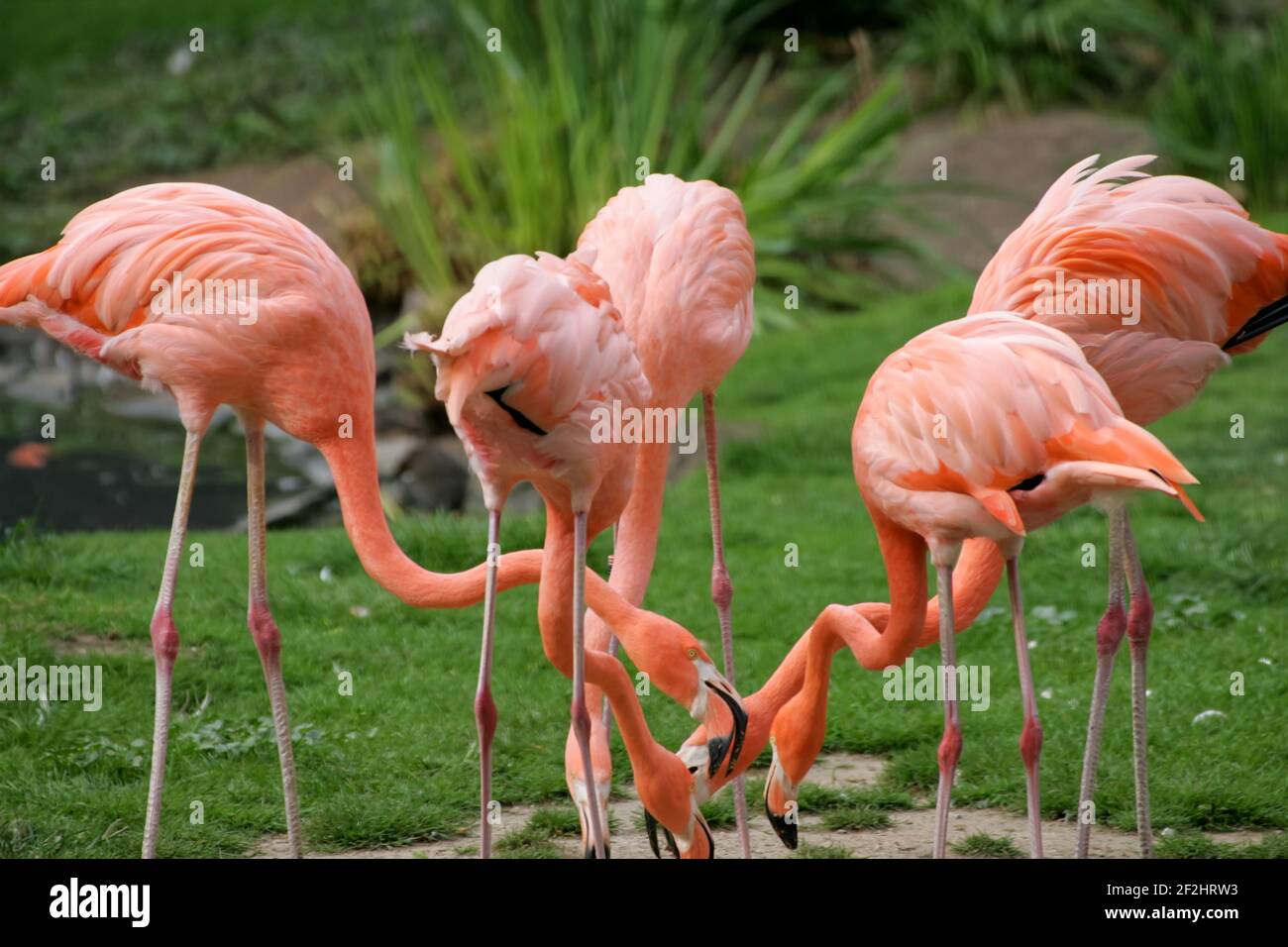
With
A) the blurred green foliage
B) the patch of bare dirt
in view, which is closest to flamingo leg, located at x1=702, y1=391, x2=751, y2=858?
the patch of bare dirt

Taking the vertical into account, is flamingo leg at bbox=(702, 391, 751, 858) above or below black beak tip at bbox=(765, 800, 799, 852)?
above

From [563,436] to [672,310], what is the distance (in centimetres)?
98

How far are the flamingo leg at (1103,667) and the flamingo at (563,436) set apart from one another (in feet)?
3.54

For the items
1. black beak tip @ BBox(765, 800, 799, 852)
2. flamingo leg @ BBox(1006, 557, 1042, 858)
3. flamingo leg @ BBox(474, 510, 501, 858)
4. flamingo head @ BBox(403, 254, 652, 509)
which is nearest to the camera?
flamingo head @ BBox(403, 254, 652, 509)

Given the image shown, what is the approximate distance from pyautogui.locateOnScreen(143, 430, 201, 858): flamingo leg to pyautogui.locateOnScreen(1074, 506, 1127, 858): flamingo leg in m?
2.57

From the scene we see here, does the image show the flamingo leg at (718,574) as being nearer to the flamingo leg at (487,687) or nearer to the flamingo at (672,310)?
the flamingo at (672,310)

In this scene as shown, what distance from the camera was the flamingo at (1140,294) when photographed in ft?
16.5

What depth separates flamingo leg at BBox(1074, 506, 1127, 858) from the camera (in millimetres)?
4895

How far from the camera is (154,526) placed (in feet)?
28.8

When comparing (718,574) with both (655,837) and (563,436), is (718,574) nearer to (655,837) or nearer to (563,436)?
(655,837)

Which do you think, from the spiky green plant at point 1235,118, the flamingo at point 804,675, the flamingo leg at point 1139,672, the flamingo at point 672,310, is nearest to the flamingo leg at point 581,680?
the flamingo at point 804,675

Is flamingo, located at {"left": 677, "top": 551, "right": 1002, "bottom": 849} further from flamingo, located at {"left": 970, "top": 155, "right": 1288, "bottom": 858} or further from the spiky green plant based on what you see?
the spiky green plant
